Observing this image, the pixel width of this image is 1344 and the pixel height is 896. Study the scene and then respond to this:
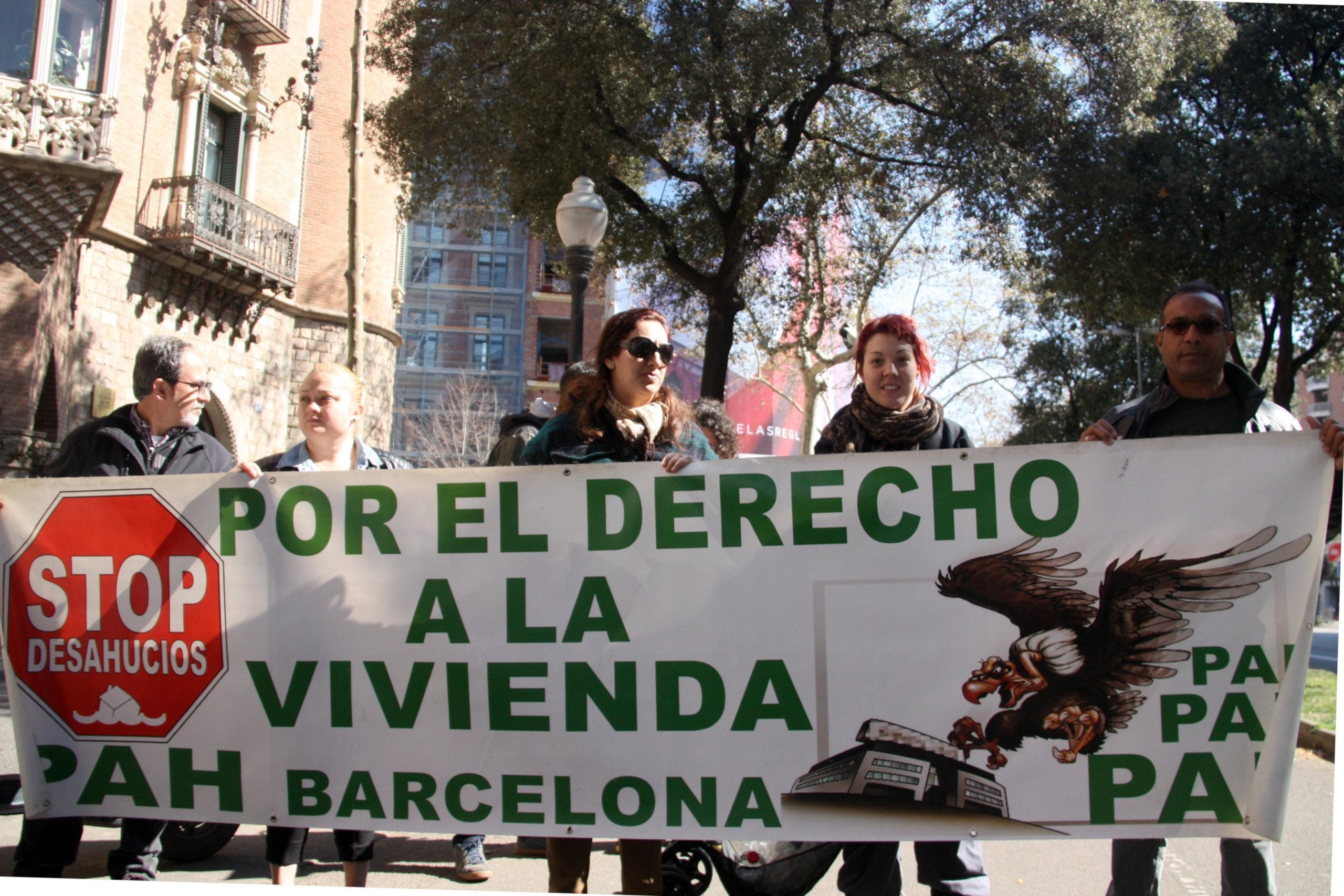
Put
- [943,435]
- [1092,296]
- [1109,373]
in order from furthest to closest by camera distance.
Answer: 1. [1109,373]
2. [1092,296]
3. [943,435]

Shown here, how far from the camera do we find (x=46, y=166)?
44.9ft

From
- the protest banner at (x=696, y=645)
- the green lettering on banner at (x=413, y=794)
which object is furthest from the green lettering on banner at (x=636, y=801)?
the green lettering on banner at (x=413, y=794)

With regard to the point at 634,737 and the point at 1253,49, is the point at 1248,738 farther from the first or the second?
the point at 1253,49

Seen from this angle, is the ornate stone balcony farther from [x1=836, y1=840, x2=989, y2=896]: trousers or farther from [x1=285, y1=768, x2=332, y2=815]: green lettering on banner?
[x1=836, y1=840, x2=989, y2=896]: trousers

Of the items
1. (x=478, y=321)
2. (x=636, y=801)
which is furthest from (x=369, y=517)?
(x=478, y=321)

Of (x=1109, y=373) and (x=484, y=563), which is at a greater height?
(x=1109, y=373)

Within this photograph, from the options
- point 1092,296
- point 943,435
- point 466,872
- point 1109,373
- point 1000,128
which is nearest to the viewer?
point 943,435

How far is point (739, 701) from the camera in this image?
3.02m

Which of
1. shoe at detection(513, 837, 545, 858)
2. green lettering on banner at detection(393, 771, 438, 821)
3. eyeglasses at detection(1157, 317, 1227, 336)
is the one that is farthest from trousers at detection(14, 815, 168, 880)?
eyeglasses at detection(1157, 317, 1227, 336)

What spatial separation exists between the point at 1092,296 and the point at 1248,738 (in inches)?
450

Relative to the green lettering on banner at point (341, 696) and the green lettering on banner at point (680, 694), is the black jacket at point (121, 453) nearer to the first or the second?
the green lettering on banner at point (341, 696)

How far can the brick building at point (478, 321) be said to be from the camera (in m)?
54.0

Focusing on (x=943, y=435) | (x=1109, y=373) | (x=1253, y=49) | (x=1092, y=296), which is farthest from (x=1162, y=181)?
(x=1109, y=373)

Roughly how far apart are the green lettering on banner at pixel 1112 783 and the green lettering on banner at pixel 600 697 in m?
1.31
